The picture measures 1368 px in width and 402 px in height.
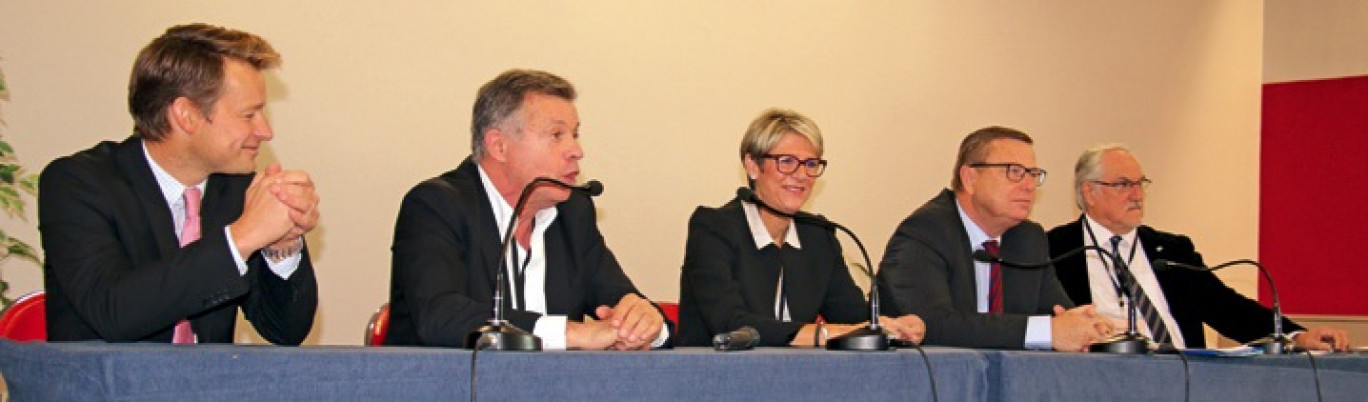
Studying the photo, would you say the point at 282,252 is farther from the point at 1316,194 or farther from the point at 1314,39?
the point at 1314,39

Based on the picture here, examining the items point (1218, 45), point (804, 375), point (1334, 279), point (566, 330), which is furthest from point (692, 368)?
point (1334, 279)

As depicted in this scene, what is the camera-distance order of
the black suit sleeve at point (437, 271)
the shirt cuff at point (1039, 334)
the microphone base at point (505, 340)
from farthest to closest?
1. the shirt cuff at point (1039, 334)
2. the black suit sleeve at point (437, 271)
3. the microphone base at point (505, 340)

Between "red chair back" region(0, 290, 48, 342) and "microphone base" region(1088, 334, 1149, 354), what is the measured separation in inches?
75.1

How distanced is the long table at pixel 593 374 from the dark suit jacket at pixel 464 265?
0.49 m

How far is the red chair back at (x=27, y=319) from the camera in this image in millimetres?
2424

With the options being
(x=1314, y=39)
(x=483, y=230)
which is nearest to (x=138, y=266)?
(x=483, y=230)

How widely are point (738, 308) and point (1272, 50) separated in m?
5.35

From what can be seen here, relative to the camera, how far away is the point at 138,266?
234 cm

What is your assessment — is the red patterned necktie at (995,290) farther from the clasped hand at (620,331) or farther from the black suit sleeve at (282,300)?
the black suit sleeve at (282,300)

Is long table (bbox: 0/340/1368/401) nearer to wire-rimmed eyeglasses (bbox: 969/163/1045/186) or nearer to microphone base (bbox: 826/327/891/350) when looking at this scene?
microphone base (bbox: 826/327/891/350)

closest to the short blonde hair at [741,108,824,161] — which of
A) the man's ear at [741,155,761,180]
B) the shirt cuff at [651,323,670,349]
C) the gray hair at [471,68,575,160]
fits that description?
the man's ear at [741,155,761,180]

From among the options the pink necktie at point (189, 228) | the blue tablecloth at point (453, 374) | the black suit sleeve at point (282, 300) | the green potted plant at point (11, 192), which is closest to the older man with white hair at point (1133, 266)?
the blue tablecloth at point (453, 374)

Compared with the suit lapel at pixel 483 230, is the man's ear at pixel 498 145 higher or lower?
higher

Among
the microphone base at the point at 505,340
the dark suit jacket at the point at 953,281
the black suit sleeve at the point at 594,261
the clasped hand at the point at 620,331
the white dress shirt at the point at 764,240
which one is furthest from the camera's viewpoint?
the white dress shirt at the point at 764,240
